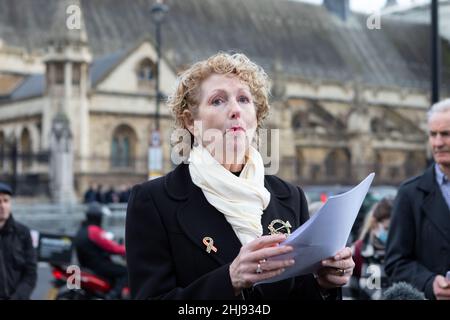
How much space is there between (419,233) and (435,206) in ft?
0.60

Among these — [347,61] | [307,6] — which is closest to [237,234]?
[347,61]

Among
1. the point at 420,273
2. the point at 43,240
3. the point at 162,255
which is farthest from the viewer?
the point at 43,240

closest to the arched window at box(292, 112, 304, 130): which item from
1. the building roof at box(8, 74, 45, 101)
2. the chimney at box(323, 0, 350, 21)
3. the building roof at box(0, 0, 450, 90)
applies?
the building roof at box(0, 0, 450, 90)

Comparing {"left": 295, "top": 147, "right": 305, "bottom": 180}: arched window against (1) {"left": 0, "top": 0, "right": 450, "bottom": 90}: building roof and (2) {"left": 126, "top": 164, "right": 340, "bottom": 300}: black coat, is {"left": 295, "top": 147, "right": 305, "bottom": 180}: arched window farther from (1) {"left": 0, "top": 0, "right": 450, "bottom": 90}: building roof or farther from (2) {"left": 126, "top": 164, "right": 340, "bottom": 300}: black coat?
(2) {"left": 126, "top": 164, "right": 340, "bottom": 300}: black coat

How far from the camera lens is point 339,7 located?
211 ft

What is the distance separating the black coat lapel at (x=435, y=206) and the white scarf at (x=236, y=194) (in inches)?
70.2

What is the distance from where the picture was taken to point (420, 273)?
411 centimetres

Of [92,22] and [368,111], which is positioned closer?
[92,22]

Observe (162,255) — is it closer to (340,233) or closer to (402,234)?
(340,233)

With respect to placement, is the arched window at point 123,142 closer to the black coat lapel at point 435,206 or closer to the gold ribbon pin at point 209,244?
the black coat lapel at point 435,206

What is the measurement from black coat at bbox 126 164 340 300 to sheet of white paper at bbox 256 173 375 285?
0.59 feet

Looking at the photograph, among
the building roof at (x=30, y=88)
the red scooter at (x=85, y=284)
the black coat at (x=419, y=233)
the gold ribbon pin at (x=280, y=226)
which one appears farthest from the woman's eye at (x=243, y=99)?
the building roof at (x=30, y=88)

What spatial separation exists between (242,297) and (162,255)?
0.34 meters

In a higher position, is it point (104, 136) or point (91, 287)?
point (104, 136)
